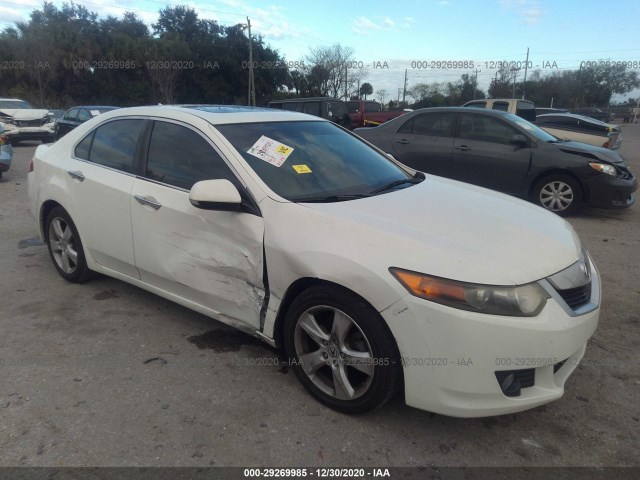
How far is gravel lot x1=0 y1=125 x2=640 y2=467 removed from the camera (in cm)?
227

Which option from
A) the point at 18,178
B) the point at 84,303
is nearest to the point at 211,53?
the point at 18,178

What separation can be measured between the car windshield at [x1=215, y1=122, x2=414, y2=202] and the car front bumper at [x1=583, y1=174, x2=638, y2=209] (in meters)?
4.52

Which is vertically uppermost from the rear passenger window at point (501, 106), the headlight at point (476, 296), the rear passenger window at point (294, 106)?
the rear passenger window at point (501, 106)

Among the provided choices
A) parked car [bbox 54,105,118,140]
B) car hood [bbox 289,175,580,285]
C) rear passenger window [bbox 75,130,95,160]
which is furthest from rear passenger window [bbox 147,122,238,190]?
parked car [bbox 54,105,118,140]

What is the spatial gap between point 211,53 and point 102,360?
4817 centimetres

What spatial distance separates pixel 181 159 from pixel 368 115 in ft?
56.3

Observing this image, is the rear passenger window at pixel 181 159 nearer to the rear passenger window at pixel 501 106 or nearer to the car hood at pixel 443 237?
A: the car hood at pixel 443 237

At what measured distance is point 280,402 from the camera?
266 centimetres

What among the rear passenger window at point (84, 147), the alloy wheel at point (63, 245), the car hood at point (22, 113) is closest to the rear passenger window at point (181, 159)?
the rear passenger window at point (84, 147)

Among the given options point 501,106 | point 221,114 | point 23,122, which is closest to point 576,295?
point 221,114

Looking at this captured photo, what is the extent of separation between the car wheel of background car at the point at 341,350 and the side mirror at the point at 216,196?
65 centimetres

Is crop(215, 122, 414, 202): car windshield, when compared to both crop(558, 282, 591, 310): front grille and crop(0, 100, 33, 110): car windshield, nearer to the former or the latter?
crop(558, 282, 591, 310): front grille

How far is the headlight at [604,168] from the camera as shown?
6.77 meters

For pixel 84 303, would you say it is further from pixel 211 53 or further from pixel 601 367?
pixel 211 53
